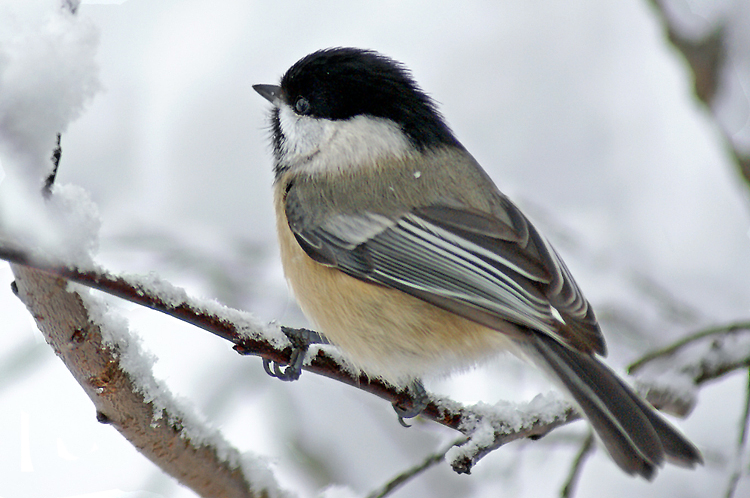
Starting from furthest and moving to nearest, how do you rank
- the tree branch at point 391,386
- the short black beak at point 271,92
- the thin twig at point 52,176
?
the short black beak at point 271,92
the tree branch at point 391,386
the thin twig at point 52,176

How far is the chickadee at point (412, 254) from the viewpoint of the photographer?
3.94ft

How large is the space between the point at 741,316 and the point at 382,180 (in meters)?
1.51

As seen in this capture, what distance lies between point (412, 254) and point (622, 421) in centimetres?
50

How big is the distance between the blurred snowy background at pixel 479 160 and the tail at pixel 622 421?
40 centimetres

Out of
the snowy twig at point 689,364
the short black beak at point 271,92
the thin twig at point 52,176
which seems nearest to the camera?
the thin twig at point 52,176

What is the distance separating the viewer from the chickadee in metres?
1.20

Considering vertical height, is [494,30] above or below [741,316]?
above

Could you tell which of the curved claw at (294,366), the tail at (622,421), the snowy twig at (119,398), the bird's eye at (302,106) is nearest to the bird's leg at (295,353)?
the curved claw at (294,366)

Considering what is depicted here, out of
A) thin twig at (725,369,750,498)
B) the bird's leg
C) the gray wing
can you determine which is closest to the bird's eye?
the gray wing

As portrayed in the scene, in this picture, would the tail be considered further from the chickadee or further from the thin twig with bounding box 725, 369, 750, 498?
the thin twig with bounding box 725, 369, 750, 498

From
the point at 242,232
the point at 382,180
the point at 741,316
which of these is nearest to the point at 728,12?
the point at 741,316

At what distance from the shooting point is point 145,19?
8.16 ft

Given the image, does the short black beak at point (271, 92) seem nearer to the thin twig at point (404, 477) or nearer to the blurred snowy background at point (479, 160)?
the blurred snowy background at point (479, 160)

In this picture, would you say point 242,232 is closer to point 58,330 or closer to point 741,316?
point 58,330
